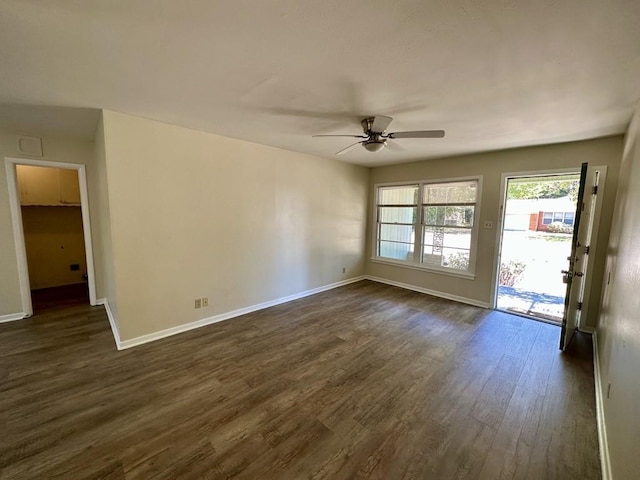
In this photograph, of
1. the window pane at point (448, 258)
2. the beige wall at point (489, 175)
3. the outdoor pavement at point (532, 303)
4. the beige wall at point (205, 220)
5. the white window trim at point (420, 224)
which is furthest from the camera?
the window pane at point (448, 258)

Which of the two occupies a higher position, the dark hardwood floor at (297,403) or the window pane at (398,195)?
the window pane at (398,195)

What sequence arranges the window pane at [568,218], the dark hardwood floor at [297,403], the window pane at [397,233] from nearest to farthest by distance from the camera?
the dark hardwood floor at [297,403], the window pane at [568,218], the window pane at [397,233]

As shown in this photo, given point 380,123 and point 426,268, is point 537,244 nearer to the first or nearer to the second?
point 426,268

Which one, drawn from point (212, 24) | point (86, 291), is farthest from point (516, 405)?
point (86, 291)

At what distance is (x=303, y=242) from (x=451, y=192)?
2.81m

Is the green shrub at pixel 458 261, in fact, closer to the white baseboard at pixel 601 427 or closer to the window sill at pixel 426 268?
the window sill at pixel 426 268

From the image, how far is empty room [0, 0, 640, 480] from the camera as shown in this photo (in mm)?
1450

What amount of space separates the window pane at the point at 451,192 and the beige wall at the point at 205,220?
1.82 m

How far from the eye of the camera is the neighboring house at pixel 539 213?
486cm

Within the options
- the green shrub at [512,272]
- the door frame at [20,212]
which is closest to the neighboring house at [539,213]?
the green shrub at [512,272]

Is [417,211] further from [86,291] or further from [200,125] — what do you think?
[86,291]

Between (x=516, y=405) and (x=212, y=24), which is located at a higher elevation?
(x=212, y=24)

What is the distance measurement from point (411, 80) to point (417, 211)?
3.42 metres

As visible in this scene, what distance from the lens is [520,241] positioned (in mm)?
5805
